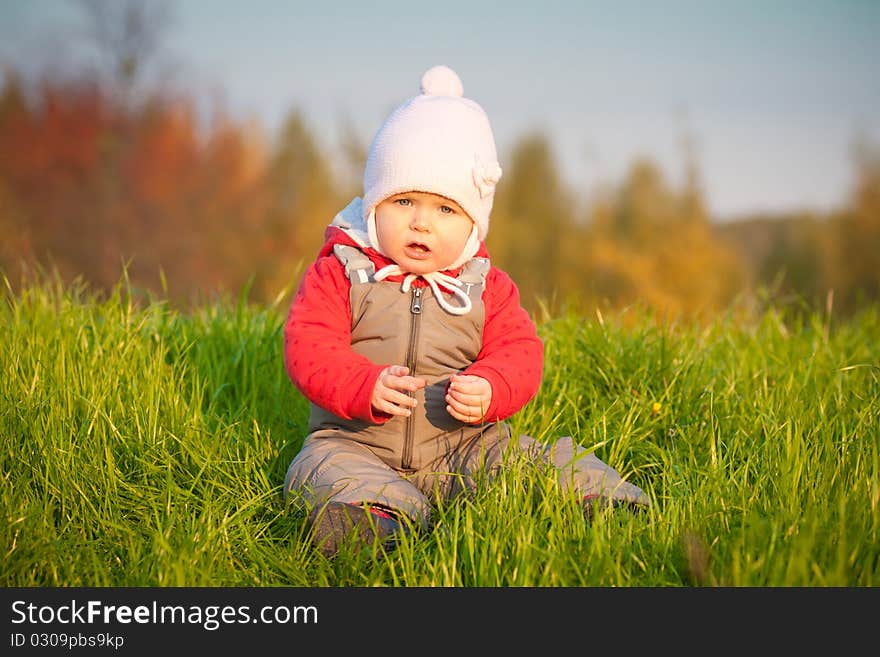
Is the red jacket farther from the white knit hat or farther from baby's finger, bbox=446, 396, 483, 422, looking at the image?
the white knit hat

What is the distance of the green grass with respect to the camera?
213cm

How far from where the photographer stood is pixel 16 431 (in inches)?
111

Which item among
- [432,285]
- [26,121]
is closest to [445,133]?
[432,285]

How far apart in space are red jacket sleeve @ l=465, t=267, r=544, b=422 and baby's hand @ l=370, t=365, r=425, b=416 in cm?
24

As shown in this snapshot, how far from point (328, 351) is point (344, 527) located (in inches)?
21.5

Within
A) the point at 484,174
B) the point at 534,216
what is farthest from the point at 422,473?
the point at 534,216

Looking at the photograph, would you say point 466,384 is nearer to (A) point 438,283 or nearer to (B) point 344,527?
(A) point 438,283

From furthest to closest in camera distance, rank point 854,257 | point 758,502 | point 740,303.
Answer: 1. point 854,257
2. point 740,303
3. point 758,502

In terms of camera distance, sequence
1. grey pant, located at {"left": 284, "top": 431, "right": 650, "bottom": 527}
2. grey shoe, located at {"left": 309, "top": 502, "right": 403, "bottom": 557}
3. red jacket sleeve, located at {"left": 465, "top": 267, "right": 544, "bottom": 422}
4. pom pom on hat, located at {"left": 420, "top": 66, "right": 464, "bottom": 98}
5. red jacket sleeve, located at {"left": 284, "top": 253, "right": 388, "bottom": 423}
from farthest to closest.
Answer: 1. pom pom on hat, located at {"left": 420, "top": 66, "right": 464, "bottom": 98}
2. red jacket sleeve, located at {"left": 465, "top": 267, "right": 544, "bottom": 422}
3. red jacket sleeve, located at {"left": 284, "top": 253, "right": 388, "bottom": 423}
4. grey pant, located at {"left": 284, "top": 431, "right": 650, "bottom": 527}
5. grey shoe, located at {"left": 309, "top": 502, "right": 403, "bottom": 557}

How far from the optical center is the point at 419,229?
8.85 ft

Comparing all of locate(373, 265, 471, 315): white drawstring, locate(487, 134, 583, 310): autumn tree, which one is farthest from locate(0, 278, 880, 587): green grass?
locate(487, 134, 583, 310): autumn tree
